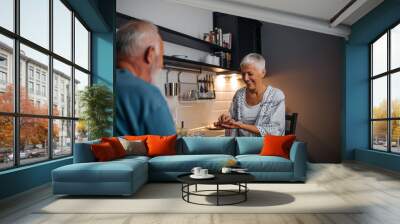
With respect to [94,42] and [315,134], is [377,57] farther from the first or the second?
[94,42]

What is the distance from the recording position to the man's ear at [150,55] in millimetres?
8234

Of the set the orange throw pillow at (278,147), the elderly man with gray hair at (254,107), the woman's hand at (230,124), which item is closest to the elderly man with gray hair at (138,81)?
the woman's hand at (230,124)

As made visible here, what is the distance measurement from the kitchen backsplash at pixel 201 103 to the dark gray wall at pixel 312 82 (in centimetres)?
Result: 130

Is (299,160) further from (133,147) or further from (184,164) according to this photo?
(133,147)

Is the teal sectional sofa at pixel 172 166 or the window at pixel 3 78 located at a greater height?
the window at pixel 3 78

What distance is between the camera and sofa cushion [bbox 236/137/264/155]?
6.72m

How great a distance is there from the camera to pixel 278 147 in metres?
6.32

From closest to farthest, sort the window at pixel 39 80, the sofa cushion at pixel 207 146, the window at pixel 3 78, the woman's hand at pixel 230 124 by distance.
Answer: the window at pixel 3 78 < the window at pixel 39 80 < the sofa cushion at pixel 207 146 < the woman's hand at pixel 230 124

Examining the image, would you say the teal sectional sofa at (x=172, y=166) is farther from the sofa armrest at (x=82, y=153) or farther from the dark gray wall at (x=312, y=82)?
the dark gray wall at (x=312, y=82)

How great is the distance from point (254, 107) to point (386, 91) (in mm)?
2794

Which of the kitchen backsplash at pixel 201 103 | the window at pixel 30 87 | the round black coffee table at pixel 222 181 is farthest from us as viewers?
the kitchen backsplash at pixel 201 103

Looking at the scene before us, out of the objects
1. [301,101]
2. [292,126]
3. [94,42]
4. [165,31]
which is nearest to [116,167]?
[94,42]

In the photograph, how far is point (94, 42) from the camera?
7.90 metres

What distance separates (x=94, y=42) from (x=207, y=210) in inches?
195
